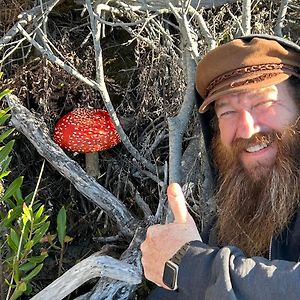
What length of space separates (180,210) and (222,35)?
1.59 meters

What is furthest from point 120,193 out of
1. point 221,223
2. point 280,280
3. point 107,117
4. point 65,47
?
point 280,280

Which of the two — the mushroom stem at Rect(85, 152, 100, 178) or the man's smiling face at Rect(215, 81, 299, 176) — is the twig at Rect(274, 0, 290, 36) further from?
the mushroom stem at Rect(85, 152, 100, 178)

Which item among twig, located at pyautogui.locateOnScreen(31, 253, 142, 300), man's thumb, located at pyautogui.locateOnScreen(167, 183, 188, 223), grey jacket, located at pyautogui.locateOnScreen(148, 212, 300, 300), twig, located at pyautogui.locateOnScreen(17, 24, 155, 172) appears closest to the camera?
grey jacket, located at pyautogui.locateOnScreen(148, 212, 300, 300)

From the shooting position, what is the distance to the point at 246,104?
2189 millimetres

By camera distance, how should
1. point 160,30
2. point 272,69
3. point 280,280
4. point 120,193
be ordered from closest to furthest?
point 280,280 < point 272,69 < point 160,30 < point 120,193

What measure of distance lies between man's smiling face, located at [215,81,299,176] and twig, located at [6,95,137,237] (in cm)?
124

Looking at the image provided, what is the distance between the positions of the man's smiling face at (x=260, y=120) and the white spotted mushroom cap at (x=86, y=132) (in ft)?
4.46

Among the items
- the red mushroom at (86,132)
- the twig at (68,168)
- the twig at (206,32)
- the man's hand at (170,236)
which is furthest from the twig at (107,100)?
the man's hand at (170,236)

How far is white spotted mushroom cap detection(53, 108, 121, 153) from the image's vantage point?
3479mm

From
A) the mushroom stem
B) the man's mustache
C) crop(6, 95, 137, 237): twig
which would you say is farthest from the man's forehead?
the mushroom stem

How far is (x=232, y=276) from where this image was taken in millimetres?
1730

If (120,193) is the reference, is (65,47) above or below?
above

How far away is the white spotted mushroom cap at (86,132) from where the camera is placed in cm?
348

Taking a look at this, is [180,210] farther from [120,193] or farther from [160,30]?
[120,193]
